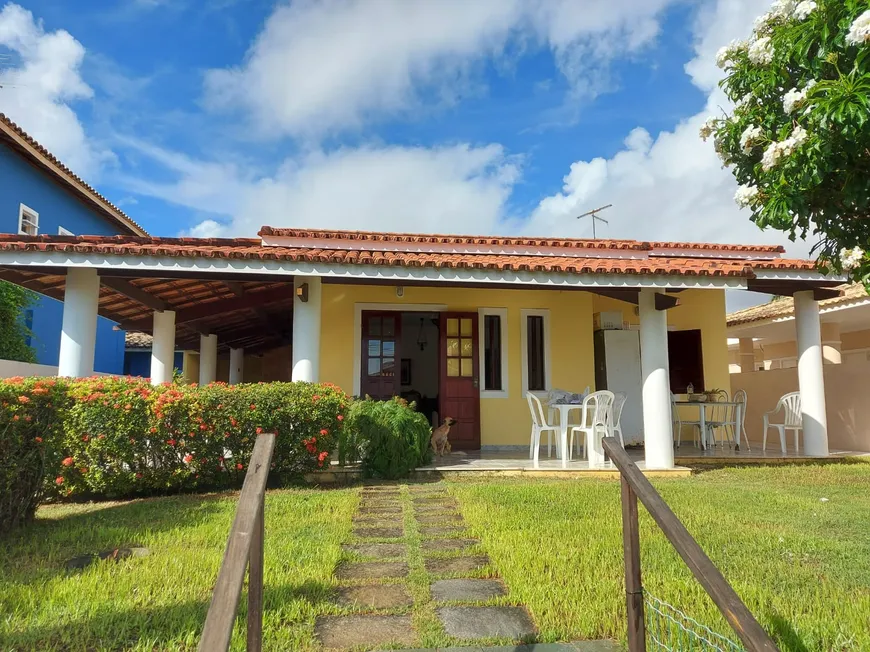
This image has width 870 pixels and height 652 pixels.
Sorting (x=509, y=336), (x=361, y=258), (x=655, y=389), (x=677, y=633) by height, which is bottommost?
(x=677, y=633)

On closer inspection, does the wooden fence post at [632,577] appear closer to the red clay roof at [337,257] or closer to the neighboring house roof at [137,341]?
the red clay roof at [337,257]

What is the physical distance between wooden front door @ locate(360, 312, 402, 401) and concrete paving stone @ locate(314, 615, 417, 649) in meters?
A: 6.90

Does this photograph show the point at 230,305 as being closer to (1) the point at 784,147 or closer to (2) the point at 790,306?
(1) the point at 784,147

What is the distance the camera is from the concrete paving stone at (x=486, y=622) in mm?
2604

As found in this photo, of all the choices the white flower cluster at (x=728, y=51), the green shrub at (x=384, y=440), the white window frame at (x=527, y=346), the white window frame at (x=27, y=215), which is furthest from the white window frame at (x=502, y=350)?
the white window frame at (x=27, y=215)

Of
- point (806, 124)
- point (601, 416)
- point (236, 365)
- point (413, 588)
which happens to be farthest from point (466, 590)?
point (236, 365)

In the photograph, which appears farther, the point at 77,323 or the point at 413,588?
the point at 77,323

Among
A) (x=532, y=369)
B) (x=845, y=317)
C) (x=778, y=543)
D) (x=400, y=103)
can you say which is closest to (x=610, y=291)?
(x=532, y=369)

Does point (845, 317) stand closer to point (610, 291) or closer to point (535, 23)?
point (610, 291)

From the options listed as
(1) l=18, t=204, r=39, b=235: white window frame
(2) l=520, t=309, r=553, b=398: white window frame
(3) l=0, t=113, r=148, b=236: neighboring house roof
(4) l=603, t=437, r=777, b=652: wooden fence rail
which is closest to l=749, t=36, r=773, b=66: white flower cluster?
(4) l=603, t=437, r=777, b=652: wooden fence rail

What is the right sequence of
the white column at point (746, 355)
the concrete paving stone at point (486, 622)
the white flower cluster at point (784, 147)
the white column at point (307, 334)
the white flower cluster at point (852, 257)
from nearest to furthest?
1. the concrete paving stone at point (486, 622)
2. the white flower cluster at point (784, 147)
3. the white flower cluster at point (852, 257)
4. the white column at point (307, 334)
5. the white column at point (746, 355)

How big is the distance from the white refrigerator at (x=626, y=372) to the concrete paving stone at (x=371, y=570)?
7.58 m

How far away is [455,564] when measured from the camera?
143 inches

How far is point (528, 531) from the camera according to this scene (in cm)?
426
